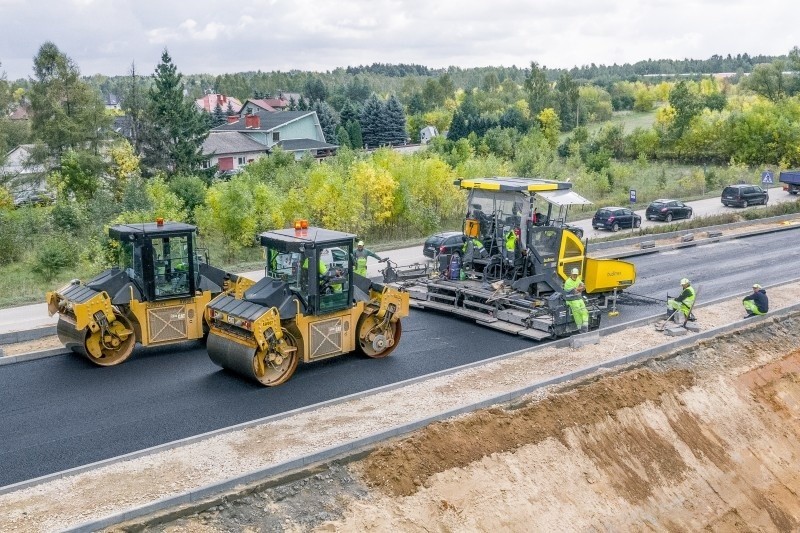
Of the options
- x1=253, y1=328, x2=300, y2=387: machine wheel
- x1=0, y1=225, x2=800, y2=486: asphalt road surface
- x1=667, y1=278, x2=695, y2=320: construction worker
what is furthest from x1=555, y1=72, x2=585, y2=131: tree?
x1=253, y1=328, x2=300, y2=387: machine wheel

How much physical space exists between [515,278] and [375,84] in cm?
18013

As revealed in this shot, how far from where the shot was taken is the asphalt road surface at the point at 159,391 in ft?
36.0

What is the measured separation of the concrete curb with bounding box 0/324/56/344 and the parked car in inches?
1322

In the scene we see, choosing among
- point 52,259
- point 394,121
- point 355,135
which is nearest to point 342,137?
point 355,135

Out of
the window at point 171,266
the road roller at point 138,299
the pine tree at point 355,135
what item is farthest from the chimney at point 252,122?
the window at point 171,266

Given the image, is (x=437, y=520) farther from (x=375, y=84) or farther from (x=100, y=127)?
(x=375, y=84)

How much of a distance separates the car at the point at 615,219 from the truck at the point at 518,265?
1490 centimetres

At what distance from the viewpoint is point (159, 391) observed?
1305cm

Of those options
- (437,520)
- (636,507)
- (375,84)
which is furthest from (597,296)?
(375,84)

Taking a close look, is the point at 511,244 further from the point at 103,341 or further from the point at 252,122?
the point at 252,122

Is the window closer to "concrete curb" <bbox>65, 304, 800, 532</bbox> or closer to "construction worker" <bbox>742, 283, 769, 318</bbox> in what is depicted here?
"concrete curb" <bbox>65, 304, 800, 532</bbox>

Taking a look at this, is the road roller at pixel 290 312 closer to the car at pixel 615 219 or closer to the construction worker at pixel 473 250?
the construction worker at pixel 473 250

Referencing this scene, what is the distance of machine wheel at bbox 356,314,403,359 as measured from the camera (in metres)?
14.5

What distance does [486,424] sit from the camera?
38.9ft
